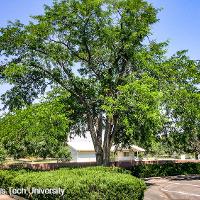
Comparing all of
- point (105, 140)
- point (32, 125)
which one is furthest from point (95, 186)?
point (105, 140)

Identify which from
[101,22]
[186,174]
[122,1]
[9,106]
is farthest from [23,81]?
[186,174]

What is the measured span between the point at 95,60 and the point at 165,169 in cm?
1858

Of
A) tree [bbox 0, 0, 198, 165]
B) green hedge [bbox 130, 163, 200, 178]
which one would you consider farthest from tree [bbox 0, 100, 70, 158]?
green hedge [bbox 130, 163, 200, 178]

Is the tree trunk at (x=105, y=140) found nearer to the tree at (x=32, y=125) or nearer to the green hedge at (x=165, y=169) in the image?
the tree at (x=32, y=125)

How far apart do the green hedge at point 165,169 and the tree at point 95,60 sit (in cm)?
956

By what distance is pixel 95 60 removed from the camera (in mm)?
35156

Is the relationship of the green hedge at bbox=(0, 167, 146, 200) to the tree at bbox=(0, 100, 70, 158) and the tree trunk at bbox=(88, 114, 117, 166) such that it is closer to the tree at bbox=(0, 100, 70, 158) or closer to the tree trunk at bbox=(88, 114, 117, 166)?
the tree at bbox=(0, 100, 70, 158)

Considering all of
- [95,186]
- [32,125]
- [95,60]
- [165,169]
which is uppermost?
[95,60]

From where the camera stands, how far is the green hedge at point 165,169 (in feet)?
138

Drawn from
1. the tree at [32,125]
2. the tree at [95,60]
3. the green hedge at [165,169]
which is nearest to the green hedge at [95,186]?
the tree at [32,125]

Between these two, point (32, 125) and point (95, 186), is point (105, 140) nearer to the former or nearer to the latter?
point (32, 125)

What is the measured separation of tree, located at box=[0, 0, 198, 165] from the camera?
3181cm

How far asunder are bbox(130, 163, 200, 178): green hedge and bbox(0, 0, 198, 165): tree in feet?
31.4

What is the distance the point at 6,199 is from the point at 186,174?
104 ft
